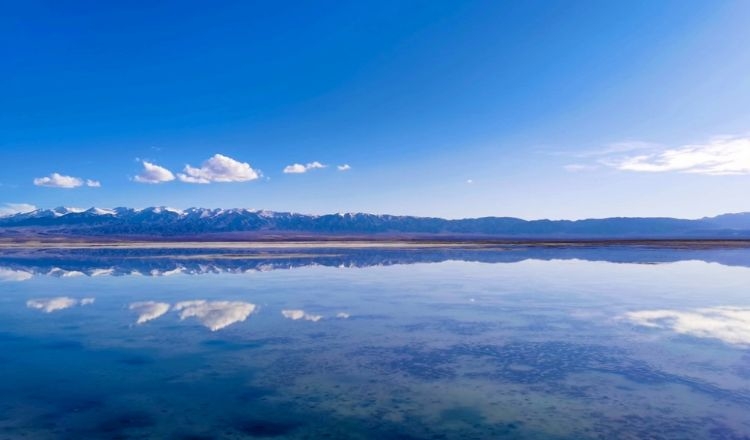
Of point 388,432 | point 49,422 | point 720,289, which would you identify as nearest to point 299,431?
point 388,432

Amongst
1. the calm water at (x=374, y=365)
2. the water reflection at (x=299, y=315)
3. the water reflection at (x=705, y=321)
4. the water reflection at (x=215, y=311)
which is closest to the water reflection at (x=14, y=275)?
the calm water at (x=374, y=365)

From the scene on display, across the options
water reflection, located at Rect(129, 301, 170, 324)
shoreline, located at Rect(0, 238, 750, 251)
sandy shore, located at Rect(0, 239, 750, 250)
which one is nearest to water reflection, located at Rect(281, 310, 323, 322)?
water reflection, located at Rect(129, 301, 170, 324)

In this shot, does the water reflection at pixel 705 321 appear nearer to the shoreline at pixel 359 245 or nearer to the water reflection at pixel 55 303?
the water reflection at pixel 55 303

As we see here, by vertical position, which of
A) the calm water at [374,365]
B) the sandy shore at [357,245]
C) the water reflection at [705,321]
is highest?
the sandy shore at [357,245]

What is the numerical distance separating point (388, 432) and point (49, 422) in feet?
12.3

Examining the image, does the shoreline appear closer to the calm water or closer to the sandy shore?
the sandy shore

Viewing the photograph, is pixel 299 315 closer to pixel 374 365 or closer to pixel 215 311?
pixel 215 311

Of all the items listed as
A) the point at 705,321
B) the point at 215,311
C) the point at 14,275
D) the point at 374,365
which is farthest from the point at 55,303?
the point at 705,321

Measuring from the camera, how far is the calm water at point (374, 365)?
568cm

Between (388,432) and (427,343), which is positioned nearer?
(388,432)

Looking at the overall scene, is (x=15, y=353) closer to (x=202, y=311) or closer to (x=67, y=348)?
(x=67, y=348)

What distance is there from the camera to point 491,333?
34.0ft

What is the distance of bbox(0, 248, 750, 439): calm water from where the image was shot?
18.6 ft

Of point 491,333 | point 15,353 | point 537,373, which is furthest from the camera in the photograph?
point 491,333
